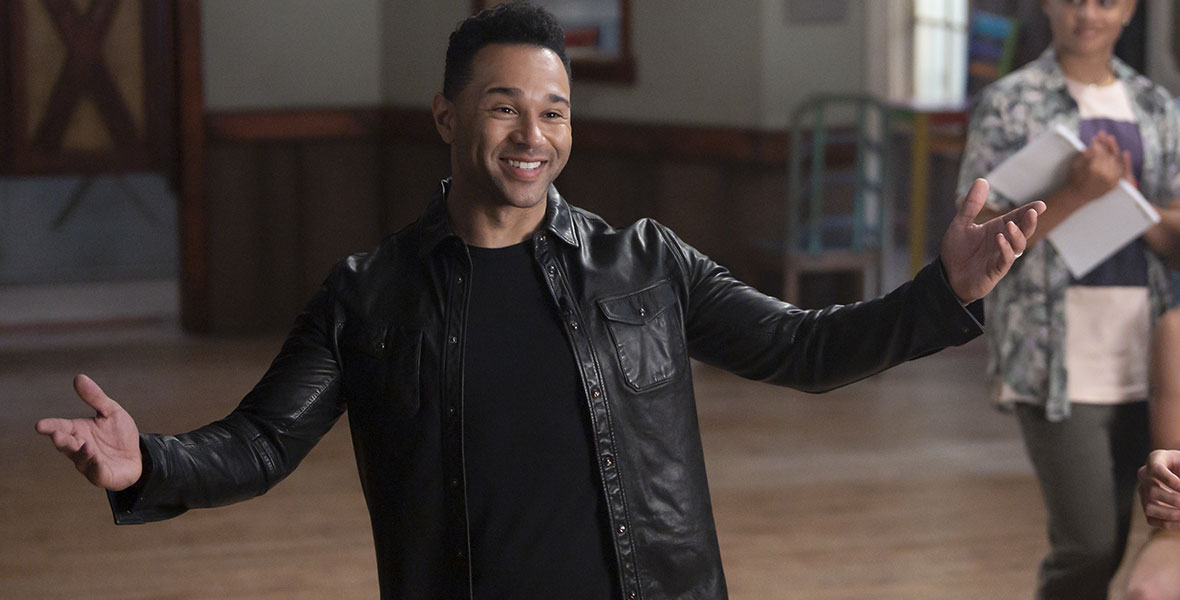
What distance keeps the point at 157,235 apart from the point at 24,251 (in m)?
0.69

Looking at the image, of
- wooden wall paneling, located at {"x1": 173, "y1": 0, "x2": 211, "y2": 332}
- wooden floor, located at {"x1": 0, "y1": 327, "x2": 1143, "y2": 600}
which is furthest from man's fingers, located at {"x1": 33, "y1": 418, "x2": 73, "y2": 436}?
wooden wall paneling, located at {"x1": 173, "y1": 0, "x2": 211, "y2": 332}

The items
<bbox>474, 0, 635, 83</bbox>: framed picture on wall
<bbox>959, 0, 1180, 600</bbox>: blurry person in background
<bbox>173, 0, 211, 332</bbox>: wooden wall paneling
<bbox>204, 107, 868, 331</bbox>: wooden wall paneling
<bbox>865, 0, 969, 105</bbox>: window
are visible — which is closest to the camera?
<bbox>959, 0, 1180, 600</bbox>: blurry person in background

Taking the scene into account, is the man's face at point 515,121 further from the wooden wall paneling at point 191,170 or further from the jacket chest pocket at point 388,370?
the wooden wall paneling at point 191,170

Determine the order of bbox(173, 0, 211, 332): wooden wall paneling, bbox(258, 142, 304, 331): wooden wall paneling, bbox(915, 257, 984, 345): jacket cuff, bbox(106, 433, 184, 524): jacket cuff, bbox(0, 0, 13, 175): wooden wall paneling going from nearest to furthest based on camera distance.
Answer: bbox(106, 433, 184, 524): jacket cuff → bbox(915, 257, 984, 345): jacket cuff → bbox(173, 0, 211, 332): wooden wall paneling → bbox(258, 142, 304, 331): wooden wall paneling → bbox(0, 0, 13, 175): wooden wall paneling

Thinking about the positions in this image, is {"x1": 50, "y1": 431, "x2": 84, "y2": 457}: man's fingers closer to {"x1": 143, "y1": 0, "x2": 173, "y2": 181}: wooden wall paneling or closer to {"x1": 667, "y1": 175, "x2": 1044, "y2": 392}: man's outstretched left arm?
{"x1": 667, "y1": 175, "x2": 1044, "y2": 392}: man's outstretched left arm

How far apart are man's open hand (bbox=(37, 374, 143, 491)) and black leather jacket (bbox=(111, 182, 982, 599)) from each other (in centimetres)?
9

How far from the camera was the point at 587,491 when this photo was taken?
1571 millimetres

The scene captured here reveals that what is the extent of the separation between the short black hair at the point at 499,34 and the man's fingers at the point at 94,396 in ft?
1.57

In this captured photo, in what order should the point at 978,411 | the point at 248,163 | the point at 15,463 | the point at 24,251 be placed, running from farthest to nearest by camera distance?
the point at 24,251
the point at 248,163
the point at 978,411
the point at 15,463

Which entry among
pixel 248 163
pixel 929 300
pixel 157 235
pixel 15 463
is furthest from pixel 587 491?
pixel 157 235

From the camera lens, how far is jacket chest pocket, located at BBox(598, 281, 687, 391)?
1.61 m

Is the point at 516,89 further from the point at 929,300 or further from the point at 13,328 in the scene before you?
the point at 13,328

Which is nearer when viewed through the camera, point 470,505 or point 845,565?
point 470,505

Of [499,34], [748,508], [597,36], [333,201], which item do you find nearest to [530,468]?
[499,34]
